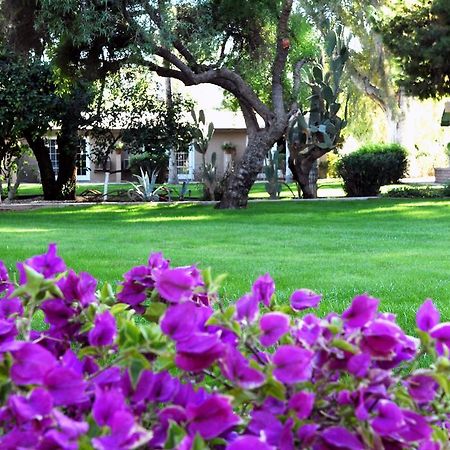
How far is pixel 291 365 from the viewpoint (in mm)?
1111

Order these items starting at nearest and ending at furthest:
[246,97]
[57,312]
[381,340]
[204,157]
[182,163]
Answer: [381,340]
[57,312]
[246,97]
[204,157]
[182,163]

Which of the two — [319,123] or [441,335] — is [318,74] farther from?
[441,335]

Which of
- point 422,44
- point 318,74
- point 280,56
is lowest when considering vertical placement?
point 318,74

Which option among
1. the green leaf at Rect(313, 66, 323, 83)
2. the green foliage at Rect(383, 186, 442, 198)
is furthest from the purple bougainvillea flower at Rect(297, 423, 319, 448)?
the green foliage at Rect(383, 186, 442, 198)

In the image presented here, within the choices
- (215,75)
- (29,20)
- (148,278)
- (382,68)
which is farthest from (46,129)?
(382,68)

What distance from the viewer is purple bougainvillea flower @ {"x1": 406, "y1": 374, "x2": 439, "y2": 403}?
1.22m

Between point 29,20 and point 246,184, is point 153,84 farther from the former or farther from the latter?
point 246,184

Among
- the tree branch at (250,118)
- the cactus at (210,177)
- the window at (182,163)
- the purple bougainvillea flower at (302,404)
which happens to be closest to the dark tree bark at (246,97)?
the tree branch at (250,118)

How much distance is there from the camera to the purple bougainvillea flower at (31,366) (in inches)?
41.1

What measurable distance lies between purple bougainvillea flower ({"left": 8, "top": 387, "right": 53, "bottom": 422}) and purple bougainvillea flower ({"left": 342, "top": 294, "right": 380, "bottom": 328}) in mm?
489

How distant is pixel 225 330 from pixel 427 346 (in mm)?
325

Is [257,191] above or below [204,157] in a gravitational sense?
below

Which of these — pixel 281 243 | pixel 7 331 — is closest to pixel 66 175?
pixel 281 243

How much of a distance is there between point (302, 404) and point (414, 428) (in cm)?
18
